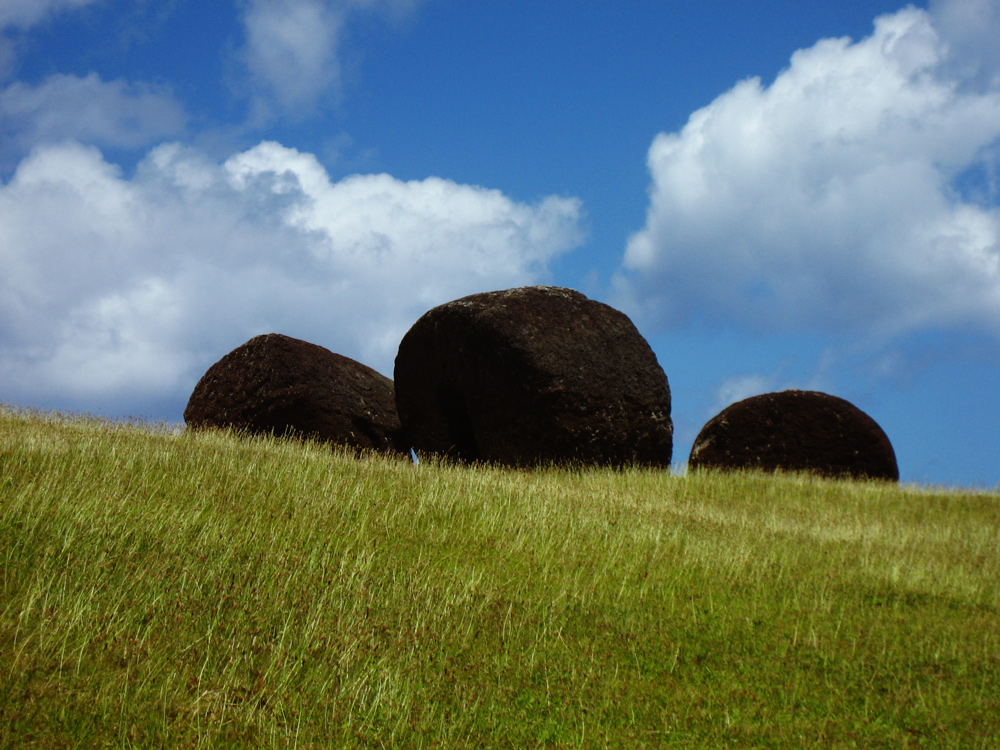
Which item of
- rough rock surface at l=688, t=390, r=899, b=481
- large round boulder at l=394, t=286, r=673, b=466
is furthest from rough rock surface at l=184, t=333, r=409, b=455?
rough rock surface at l=688, t=390, r=899, b=481

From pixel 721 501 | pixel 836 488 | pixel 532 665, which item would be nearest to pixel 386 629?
pixel 532 665

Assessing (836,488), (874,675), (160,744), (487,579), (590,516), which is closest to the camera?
(160,744)

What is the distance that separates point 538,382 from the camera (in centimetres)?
1510

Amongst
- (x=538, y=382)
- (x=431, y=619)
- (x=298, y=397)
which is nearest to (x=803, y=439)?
(x=538, y=382)

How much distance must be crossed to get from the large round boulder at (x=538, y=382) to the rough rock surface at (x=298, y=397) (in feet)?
5.88

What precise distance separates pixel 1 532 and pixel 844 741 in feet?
24.3

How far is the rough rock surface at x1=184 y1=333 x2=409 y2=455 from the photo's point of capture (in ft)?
57.6

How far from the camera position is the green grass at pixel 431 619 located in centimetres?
523

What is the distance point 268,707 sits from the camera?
517 cm

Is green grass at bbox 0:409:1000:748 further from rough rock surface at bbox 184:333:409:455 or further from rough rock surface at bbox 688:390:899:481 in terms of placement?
rough rock surface at bbox 688:390:899:481

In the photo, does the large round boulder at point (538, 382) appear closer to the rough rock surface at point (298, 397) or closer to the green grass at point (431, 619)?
the rough rock surface at point (298, 397)

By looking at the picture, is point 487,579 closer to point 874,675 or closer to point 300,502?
point 300,502

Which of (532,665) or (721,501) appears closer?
(532,665)

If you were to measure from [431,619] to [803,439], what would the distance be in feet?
50.4
